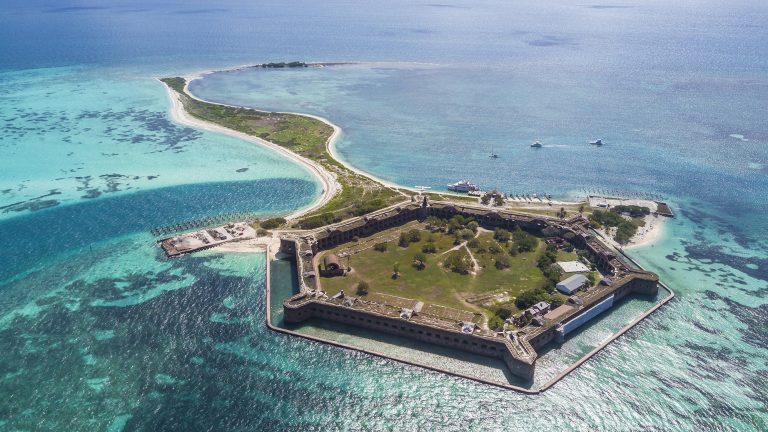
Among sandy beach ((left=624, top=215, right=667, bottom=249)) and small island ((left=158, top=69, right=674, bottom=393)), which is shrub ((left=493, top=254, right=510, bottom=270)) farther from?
sandy beach ((left=624, top=215, right=667, bottom=249))

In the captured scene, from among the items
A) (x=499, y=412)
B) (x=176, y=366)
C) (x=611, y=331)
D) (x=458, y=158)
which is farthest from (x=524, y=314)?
(x=458, y=158)

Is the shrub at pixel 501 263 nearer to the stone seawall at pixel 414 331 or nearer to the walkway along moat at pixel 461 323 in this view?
the walkway along moat at pixel 461 323

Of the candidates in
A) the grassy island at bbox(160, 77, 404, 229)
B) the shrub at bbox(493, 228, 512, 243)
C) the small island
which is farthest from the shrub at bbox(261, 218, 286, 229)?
the shrub at bbox(493, 228, 512, 243)

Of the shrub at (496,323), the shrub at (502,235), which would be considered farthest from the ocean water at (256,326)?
the shrub at (502,235)

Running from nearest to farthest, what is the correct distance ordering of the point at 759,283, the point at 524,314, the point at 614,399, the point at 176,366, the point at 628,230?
the point at 614,399
the point at 176,366
the point at 524,314
the point at 759,283
the point at 628,230

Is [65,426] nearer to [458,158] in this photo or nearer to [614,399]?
[614,399]

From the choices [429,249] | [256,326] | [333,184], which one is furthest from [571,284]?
[333,184]
